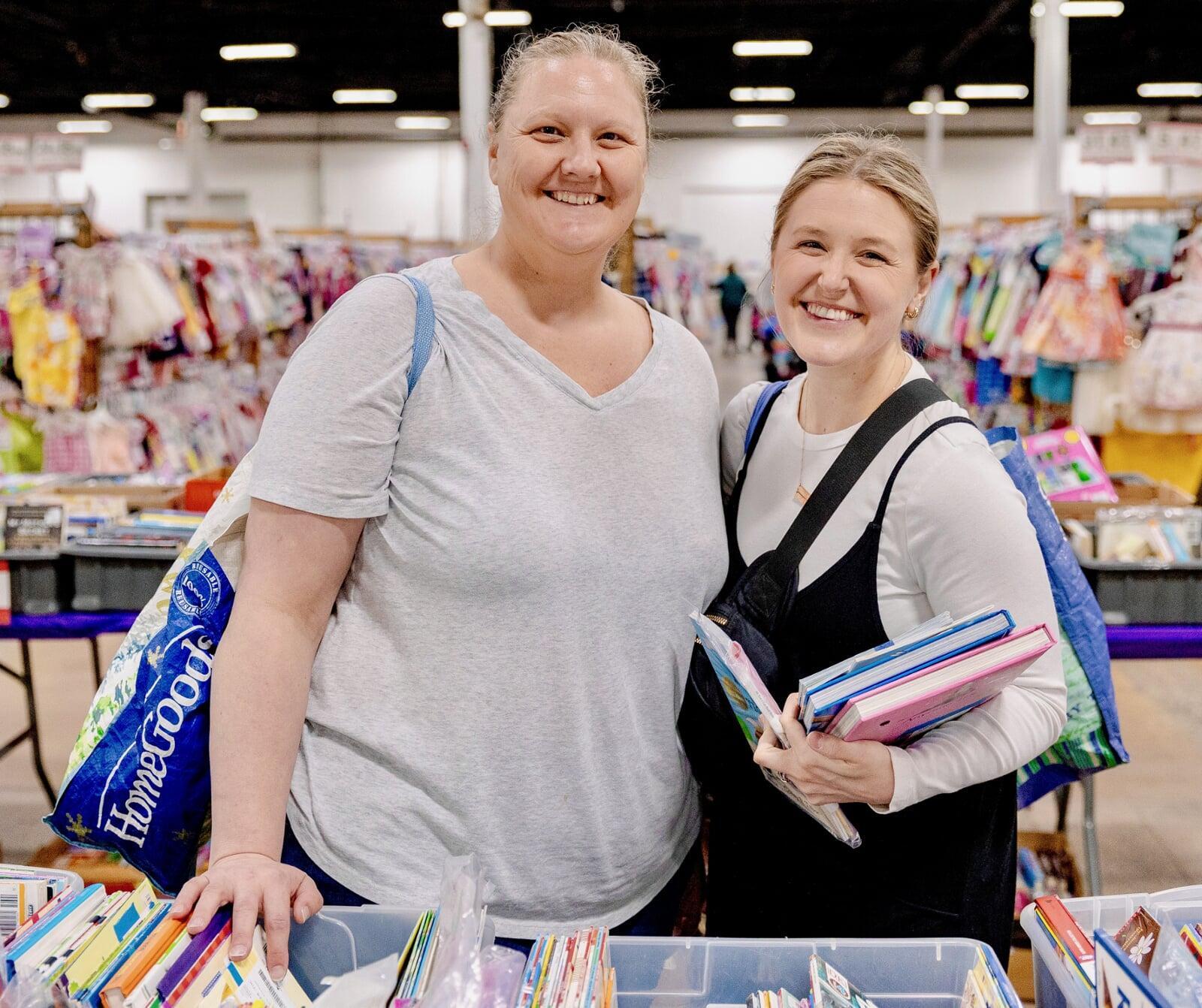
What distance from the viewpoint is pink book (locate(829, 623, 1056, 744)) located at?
1178 mm

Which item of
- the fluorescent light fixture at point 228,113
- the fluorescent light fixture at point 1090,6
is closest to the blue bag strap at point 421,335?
the fluorescent light fixture at point 1090,6

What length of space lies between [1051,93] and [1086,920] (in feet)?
28.9

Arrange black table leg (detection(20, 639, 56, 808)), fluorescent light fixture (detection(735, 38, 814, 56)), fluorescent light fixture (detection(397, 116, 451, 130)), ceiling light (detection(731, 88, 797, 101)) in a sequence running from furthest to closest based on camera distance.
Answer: fluorescent light fixture (detection(397, 116, 451, 130)), ceiling light (detection(731, 88, 797, 101)), fluorescent light fixture (detection(735, 38, 814, 56)), black table leg (detection(20, 639, 56, 808))

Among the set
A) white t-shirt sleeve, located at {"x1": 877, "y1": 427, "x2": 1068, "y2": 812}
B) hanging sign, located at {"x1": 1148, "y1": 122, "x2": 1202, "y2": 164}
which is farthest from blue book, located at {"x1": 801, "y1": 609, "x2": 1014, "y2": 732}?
hanging sign, located at {"x1": 1148, "y1": 122, "x2": 1202, "y2": 164}

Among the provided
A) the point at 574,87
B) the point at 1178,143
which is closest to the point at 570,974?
the point at 574,87

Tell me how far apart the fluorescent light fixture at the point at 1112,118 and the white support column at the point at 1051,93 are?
479 inches

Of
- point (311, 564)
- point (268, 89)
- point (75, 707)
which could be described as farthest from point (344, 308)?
point (268, 89)

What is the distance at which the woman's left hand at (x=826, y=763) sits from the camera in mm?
1306

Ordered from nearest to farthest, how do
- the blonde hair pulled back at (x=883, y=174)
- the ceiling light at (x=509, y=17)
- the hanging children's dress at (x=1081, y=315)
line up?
the blonde hair pulled back at (x=883, y=174) < the hanging children's dress at (x=1081, y=315) < the ceiling light at (x=509, y=17)

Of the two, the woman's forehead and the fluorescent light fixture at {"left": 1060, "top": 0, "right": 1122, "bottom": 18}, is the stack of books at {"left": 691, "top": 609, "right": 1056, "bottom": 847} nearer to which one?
the woman's forehead

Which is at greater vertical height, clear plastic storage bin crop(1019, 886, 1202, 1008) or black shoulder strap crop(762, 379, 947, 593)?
black shoulder strap crop(762, 379, 947, 593)

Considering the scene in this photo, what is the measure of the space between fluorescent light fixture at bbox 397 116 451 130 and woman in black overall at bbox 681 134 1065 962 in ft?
69.0

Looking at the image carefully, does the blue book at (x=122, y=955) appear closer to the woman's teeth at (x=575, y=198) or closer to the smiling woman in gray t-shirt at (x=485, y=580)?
the smiling woman in gray t-shirt at (x=485, y=580)

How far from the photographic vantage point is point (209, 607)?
4.78 feet
